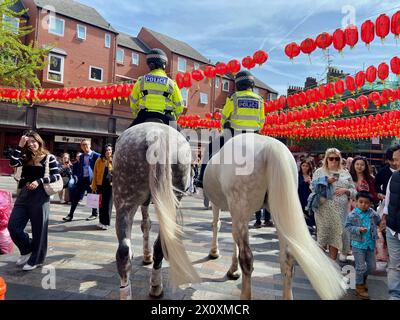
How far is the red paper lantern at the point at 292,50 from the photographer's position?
786cm

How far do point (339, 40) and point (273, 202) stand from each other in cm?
573

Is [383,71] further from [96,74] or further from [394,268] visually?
[96,74]

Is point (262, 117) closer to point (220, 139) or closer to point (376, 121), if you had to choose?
point (220, 139)

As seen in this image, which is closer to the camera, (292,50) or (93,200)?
(93,200)

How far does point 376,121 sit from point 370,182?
440 inches

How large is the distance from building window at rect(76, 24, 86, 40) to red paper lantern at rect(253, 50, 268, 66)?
67.0ft

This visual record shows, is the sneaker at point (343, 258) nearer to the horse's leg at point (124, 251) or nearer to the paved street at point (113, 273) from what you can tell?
the paved street at point (113, 273)

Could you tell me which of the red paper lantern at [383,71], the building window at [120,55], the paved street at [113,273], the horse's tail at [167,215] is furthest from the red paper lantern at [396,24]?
the building window at [120,55]

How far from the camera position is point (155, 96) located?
3881 millimetres

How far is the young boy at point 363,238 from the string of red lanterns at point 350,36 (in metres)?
4.01

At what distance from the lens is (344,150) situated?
32.2 meters

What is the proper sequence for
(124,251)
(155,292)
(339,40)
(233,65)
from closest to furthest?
(124,251) < (155,292) < (339,40) < (233,65)

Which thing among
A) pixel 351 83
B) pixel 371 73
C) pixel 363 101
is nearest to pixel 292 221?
pixel 371 73
